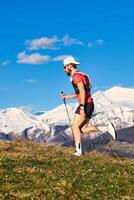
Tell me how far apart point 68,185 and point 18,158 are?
6.72 m

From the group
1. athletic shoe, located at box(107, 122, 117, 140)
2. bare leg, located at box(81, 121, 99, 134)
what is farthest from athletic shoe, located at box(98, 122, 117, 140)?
bare leg, located at box(81, 121, 99, 134)

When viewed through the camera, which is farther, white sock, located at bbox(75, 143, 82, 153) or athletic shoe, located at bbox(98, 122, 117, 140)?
athletic shoe, located at bbox(98, 122, 117, 140)

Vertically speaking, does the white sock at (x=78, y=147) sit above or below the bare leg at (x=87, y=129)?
below

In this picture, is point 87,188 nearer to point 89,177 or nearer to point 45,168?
point 89,177

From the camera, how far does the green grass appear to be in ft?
59.0

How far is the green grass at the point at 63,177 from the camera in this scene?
59.0 ft

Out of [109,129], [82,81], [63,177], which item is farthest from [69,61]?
[63,177]

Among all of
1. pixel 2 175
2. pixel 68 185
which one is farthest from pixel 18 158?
pixel 68 185

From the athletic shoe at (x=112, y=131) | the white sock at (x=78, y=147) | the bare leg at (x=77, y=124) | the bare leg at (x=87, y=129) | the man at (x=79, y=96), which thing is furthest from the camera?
the athletic shoe at (x=112, y=131)

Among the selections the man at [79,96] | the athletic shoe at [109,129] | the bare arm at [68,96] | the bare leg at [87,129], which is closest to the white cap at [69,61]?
the man at [79,96]

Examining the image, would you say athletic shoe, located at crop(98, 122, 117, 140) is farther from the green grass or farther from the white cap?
the white cap

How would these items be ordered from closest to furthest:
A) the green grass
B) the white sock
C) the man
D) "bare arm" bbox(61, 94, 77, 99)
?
the green grass, the man, the white sock, "bare arm" bbox(61, 94, 77, 99)

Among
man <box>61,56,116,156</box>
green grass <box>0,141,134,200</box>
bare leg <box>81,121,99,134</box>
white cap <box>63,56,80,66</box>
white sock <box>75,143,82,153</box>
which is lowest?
green grass <box>0,141,134,200</box>

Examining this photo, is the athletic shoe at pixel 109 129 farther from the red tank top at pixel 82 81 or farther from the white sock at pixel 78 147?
the red tank top at pixel 82 81
